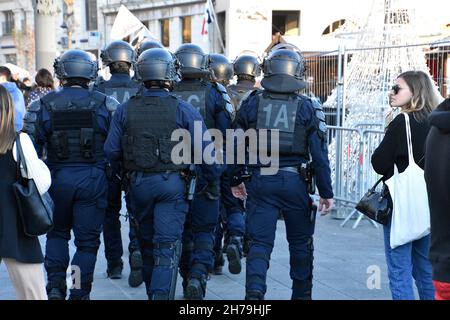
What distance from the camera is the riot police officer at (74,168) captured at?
535 cm

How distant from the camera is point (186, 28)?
35844 mm

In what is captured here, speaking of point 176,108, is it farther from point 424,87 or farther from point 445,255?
point 445,255

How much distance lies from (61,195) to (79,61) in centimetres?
111

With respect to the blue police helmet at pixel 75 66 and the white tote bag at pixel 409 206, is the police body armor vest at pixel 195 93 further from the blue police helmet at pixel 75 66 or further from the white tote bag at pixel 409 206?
the white tote bag at pixel 409 206

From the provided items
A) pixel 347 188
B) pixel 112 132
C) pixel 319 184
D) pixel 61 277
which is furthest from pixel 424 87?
pixel 347 188

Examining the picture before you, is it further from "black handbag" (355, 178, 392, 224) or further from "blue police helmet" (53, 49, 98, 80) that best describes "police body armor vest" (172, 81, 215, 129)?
"black handbag" (355, 178, 392, 224)

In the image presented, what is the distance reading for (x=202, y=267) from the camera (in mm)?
5664

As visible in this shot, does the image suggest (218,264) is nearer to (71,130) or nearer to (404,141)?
(71,130)

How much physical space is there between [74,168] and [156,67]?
3.41ft

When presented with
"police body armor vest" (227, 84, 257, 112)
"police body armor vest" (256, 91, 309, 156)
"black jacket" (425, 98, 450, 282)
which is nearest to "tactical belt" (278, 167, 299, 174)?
"police body armor vest" (256, 91, 309, 156)

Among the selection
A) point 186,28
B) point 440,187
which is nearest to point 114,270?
point 440,187

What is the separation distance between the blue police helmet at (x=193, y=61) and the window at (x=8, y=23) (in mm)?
45370

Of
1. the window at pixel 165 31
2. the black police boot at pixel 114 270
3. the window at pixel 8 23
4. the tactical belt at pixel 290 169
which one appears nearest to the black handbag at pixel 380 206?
the tactical belt at pixel 290 169

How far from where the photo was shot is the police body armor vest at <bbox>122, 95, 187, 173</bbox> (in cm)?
494
